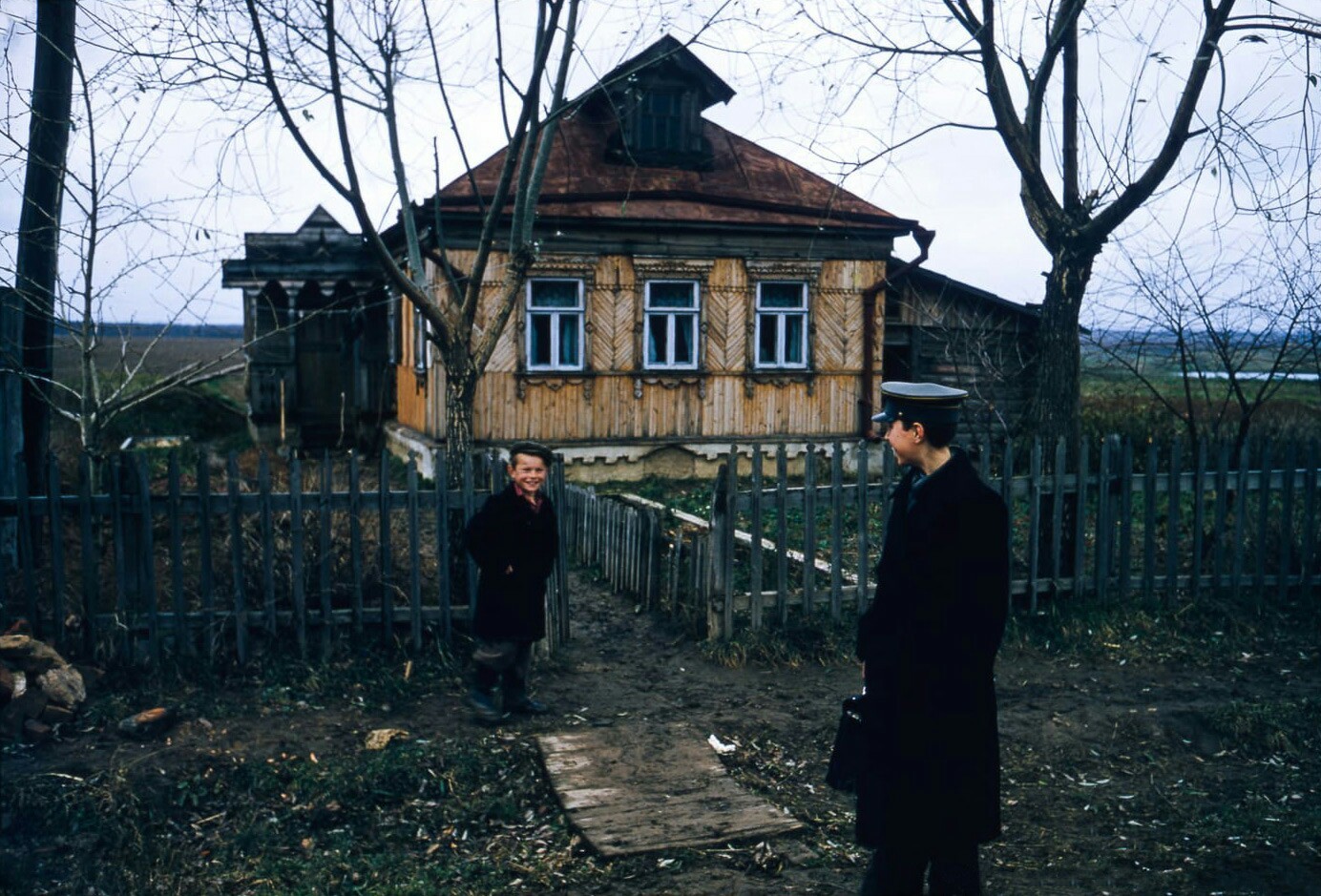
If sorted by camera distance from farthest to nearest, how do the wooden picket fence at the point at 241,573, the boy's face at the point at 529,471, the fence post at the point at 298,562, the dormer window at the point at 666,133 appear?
the dormer window at the point at 666,133 → the fence post at the point at 298,562 → the wooden picket fence at the point at 241,573 → the boy's face at the point at 529,471

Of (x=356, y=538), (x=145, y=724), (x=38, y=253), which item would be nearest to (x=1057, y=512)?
(x=356, y=538)

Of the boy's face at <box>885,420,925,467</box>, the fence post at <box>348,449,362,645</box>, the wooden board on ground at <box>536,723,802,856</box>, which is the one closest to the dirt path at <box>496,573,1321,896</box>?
the wooden board on ground at <box>536,723,802,856</box>

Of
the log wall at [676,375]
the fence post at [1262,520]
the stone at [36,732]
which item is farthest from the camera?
the log wall at [676,375]

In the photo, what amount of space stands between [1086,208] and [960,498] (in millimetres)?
6265

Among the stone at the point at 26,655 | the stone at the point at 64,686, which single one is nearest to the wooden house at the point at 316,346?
the stone at the point at 26,655

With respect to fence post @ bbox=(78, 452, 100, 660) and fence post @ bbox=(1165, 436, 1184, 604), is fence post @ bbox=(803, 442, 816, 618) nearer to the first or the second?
fence post @ bbox=(1165, 436, 1184, 604)

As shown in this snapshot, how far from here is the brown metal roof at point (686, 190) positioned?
53.6ft

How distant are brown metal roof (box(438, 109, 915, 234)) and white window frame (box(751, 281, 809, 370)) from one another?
43.1 inches

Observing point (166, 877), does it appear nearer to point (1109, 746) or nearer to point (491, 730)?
point (491, 730)

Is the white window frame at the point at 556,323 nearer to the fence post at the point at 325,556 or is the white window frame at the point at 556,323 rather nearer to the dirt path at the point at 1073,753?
the dirt path at the point at 1073,753

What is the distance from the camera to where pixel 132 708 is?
6.27 m

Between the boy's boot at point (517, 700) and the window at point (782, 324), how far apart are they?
11.4 metres

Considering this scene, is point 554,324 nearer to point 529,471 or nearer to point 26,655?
point 529,471

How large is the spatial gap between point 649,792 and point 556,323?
38.4 ft
